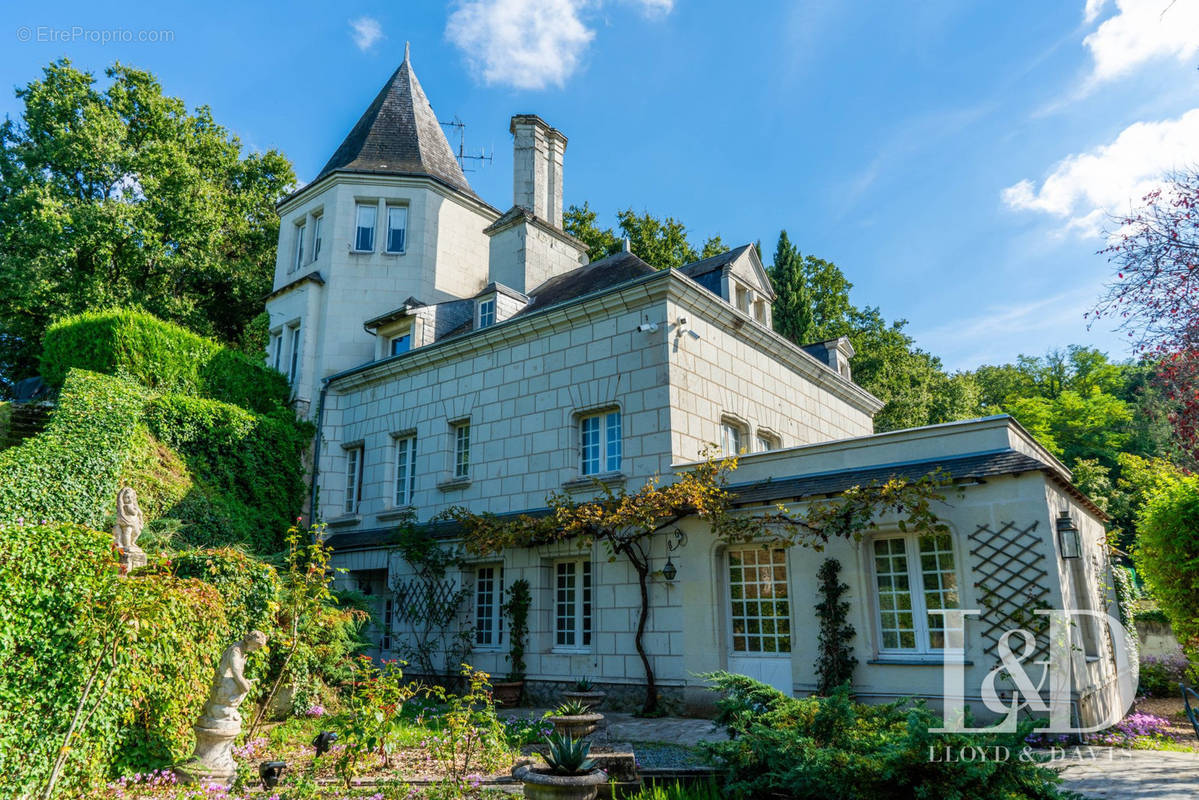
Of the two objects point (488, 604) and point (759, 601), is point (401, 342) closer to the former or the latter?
point (488, 604)

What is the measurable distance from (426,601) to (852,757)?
10.4 meters

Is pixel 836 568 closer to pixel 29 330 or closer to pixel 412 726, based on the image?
pixel 412 726

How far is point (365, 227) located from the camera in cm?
1931

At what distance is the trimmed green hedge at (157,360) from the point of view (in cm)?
1602

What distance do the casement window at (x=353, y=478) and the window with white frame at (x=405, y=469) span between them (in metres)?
1.21

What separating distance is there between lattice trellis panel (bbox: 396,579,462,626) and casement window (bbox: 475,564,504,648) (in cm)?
43

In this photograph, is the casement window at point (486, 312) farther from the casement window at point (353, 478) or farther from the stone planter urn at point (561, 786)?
the stone planter urn at point (561, 786)

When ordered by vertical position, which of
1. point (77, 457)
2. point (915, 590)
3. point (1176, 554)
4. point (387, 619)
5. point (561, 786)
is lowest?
point (561, 786)

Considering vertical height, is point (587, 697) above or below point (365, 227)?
below

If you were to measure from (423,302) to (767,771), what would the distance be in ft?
50.4

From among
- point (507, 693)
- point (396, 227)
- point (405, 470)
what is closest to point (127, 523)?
point (507, 693)

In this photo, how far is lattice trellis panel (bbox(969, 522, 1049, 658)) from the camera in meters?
8.40

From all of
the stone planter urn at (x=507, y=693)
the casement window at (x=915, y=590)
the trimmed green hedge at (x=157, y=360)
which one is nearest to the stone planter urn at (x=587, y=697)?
the stone planter urn at (x=507, y=693)

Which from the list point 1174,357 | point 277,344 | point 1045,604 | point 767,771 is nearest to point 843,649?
point 1045,604
